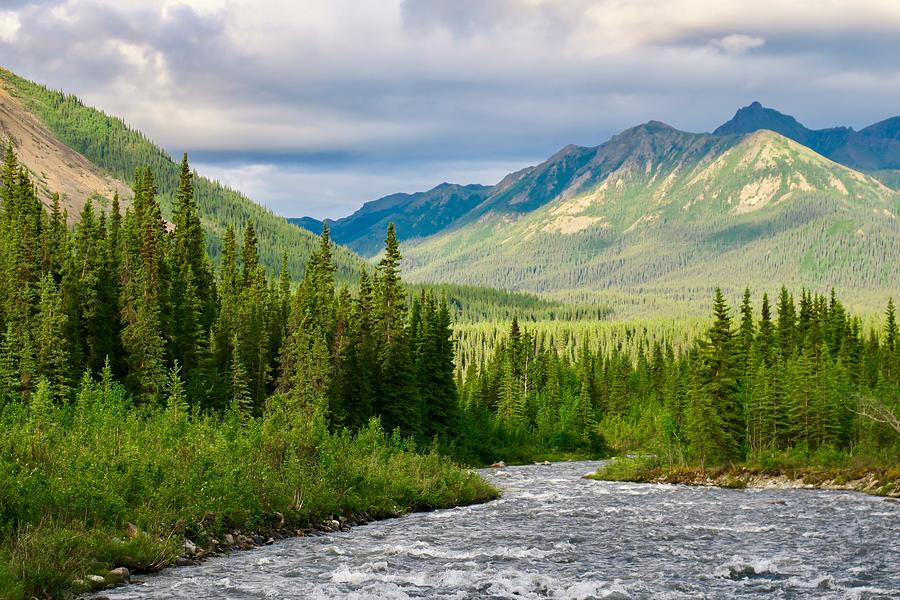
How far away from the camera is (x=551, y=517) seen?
4288 cm

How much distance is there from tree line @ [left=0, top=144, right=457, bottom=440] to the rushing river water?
21390 millimetres

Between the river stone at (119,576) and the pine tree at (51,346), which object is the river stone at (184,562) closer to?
the river stone at (119,576)

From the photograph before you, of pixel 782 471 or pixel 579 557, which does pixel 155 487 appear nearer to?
pixel 579 557

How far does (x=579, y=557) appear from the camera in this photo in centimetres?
3125

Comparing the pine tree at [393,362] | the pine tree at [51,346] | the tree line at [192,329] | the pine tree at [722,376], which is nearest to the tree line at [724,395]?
the pine tree at [722,376]

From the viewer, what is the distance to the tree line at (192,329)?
61.3m

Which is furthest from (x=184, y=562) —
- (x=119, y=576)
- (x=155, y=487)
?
(x=155, y=487)

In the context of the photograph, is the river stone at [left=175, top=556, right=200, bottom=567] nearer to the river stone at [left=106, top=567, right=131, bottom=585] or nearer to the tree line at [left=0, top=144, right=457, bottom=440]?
the river stone at [left=106, top=567, right=131, bottom=585]

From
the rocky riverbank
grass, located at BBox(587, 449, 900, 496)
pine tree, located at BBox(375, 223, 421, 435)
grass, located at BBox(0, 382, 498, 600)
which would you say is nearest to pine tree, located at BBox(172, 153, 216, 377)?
pine tree, located at BBox(375, 223, 421, 435)

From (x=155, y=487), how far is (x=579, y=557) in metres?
15.5

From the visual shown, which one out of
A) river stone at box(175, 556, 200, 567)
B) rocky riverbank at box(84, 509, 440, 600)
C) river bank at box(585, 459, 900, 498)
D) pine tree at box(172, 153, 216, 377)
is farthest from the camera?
pine tree at box(172, 153, 216, 377)

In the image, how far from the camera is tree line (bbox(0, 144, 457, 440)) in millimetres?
61344

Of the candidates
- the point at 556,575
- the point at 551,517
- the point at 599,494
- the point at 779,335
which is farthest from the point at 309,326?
the point at 779,335

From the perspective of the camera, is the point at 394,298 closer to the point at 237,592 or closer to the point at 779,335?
the point at 237,592
